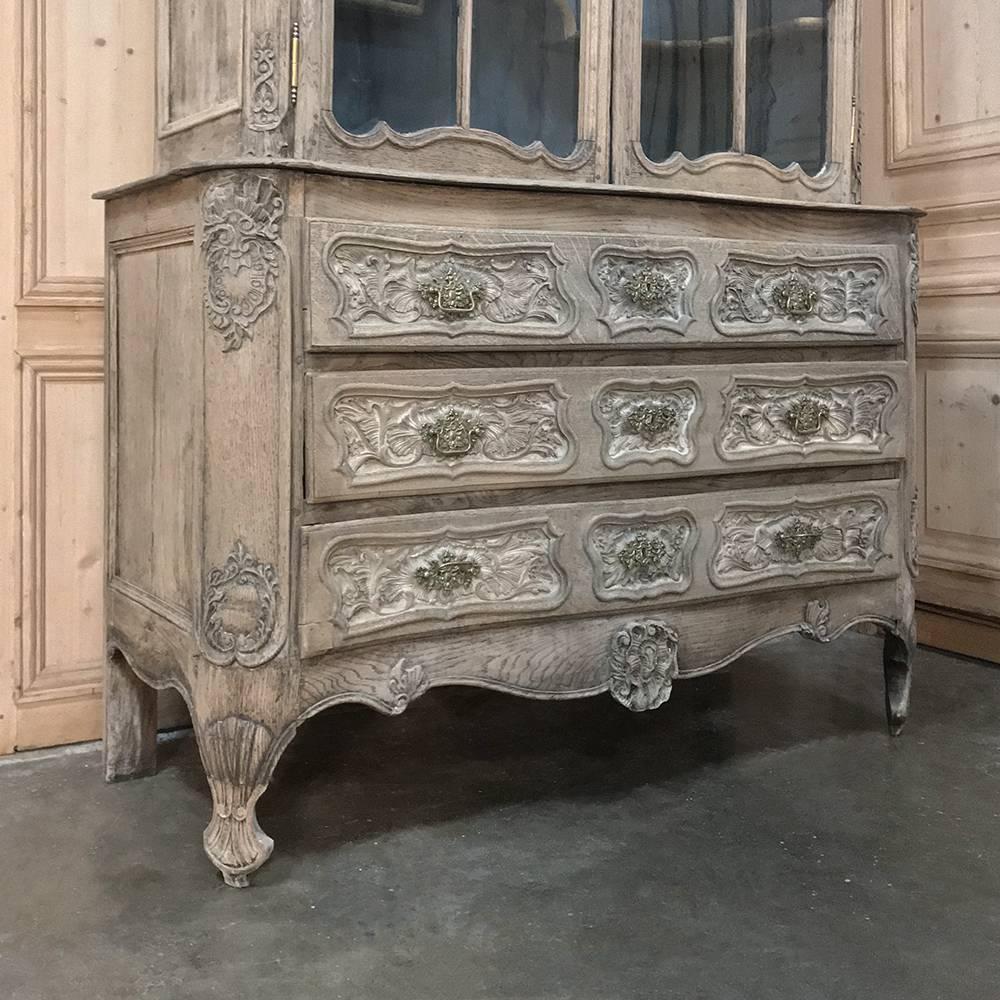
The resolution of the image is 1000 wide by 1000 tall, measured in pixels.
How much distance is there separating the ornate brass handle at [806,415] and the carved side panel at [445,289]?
493 millimetres

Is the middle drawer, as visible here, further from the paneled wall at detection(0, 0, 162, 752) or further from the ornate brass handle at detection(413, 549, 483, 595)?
the paneled wall at detection(0, 0, 162, 752)

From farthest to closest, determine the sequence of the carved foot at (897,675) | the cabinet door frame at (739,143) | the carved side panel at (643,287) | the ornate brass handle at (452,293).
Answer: the carved foot at (897,675), the cabinet door frame at (739,143), the carved side panel at (643,287), the ornate brass handle at (452,293)

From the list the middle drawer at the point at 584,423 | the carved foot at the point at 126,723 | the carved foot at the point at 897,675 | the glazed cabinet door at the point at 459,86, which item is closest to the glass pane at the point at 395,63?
the glazed cabinet door at the point at 459,86

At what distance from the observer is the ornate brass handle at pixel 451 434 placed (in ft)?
5.71

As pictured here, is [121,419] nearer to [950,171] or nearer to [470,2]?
[470,2]

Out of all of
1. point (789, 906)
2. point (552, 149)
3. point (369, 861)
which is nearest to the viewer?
point (789, 906)

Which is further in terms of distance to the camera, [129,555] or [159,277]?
[129,555]

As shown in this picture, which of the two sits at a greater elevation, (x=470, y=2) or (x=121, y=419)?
(x=470, y=2)

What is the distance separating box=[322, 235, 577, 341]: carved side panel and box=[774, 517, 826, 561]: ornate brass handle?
1.92 feet

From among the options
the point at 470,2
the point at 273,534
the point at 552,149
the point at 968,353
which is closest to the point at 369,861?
the point at 273,534

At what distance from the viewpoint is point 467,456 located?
177 cm

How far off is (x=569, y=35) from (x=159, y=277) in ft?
2.58

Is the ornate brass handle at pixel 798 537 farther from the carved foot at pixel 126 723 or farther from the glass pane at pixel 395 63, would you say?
the carved foot at pixel 126 723

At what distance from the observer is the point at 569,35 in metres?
1.95
